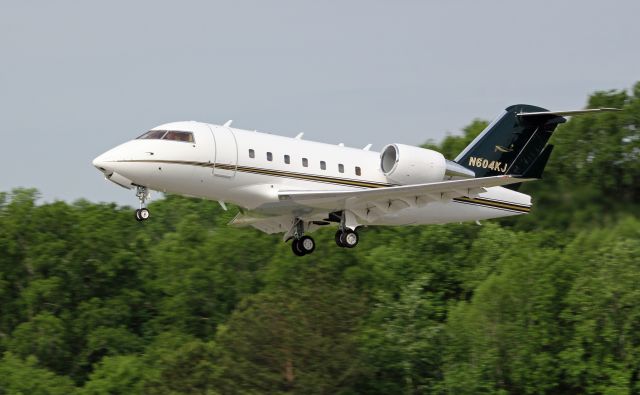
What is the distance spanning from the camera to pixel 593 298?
155 ft

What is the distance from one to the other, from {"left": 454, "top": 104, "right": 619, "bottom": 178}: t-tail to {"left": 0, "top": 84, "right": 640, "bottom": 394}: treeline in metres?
2.65

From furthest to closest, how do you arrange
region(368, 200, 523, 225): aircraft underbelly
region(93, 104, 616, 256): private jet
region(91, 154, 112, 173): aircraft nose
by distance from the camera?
region(368, 200, 523, 225): aircraft underbelly
region(93, 104, 616, 256): private jet
region(91, 154, 112, 173): aircraft nose


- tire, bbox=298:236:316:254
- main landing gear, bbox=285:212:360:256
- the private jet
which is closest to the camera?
the private jet

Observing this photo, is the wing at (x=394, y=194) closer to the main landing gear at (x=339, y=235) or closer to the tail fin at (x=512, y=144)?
the main landing gear at (x=339, y=235)

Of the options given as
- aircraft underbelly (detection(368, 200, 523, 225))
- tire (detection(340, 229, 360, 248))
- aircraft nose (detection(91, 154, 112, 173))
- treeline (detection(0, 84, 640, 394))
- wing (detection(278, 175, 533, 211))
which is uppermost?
aircraft nose (detection(91, 154, 112, 173))

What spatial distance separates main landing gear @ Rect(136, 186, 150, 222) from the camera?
31.1 meters

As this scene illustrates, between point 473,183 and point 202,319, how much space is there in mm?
26357

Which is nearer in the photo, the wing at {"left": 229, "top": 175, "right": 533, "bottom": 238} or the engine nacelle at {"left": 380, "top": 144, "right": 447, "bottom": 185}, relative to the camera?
the wing at {"left": 229, "top": 175, "right": 533, "bottom": 238}

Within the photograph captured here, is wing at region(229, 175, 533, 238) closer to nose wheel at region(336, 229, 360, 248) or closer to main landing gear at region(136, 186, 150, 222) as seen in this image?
nose wheel at region(336, 229, 360, 248)

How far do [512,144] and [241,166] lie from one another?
870 cm

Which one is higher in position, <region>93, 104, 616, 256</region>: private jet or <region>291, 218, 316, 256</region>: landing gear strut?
<region>93, 104, 616, 256</region>: private jet

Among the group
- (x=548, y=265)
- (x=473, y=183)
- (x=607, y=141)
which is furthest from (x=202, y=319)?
(x=473, y=183)

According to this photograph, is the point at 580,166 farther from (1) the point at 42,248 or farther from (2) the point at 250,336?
(1) the point at 42,248

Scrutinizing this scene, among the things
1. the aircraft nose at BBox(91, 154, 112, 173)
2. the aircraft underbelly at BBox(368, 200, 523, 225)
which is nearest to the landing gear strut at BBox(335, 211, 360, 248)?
the aircraft underbelly at BBox(368, 200, 523, 225)
